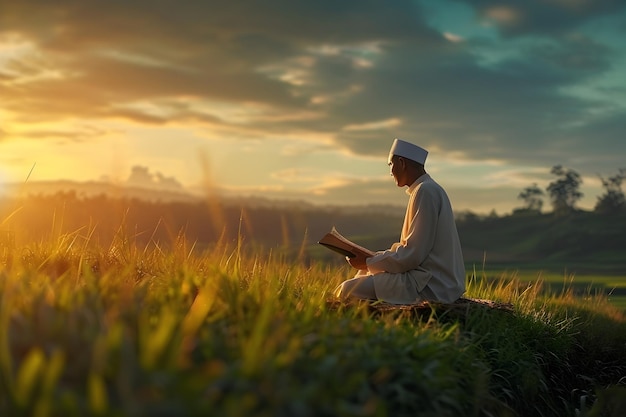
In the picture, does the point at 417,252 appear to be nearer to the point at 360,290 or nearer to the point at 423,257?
the point at 423,257

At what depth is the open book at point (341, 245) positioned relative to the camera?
8.07 m

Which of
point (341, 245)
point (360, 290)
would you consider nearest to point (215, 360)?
point (341, 245)

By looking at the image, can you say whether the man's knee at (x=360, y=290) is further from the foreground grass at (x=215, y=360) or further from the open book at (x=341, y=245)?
the foreground grass at (x=215, y=360)

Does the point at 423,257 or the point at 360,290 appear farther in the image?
the point at 360,290

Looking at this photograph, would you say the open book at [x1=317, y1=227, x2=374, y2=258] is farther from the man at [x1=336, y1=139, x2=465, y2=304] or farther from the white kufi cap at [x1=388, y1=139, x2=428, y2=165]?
the white kufi cap at [x1=388, y1=139, x2=428, y2=165]

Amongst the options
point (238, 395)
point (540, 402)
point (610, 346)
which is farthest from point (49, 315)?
point (610, 346)

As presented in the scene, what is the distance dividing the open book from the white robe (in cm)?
16

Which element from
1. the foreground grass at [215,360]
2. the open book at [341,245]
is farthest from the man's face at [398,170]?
the foreground grass at [215,360]

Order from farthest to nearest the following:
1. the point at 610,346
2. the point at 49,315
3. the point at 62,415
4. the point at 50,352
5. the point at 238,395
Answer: the point at 610,346
the point at 49,315
the point at 50,352
the point at 238,395
the point at 62,415

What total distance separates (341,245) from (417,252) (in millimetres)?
857

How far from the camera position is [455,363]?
5.34 meters

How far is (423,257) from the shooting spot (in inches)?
327

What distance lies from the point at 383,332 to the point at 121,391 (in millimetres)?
2432

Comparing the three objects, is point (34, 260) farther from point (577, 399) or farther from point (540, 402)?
point (577, 399)
